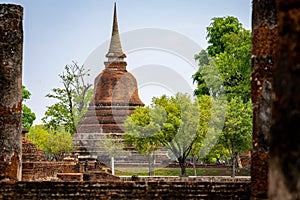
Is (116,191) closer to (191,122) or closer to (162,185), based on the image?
(162,185)

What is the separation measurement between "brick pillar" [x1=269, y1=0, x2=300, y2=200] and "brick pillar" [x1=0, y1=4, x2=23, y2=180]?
7.69 m

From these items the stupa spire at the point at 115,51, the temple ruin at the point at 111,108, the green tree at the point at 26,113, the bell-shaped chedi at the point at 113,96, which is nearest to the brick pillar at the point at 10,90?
the temple ruin at the point at 111,108

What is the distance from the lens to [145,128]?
A: 31.9m

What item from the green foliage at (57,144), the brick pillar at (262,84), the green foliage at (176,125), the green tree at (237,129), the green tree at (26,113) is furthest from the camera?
the green tree at (26,113)

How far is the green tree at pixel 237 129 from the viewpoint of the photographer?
97.3ft

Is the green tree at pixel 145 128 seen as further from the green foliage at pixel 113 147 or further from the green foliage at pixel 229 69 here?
the green foliage at pixel 229 69

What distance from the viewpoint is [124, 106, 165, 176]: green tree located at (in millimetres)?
31406

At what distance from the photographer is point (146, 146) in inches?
1264

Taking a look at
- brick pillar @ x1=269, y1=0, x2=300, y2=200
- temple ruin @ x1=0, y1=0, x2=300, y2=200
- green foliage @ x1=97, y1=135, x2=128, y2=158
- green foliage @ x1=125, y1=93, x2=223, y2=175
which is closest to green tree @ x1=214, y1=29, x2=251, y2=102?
green foliage @ x1=125, y1=93, x2=223, y2=175

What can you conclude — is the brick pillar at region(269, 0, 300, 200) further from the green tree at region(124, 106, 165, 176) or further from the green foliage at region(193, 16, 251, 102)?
the green foliage at region(193, 16, 251, 102)

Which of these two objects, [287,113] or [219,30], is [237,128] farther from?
[287,113]

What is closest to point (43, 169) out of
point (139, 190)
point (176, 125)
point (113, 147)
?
point (139, 190)

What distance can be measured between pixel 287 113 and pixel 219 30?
35.7m

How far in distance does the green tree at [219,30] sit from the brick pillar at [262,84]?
1183 inches
